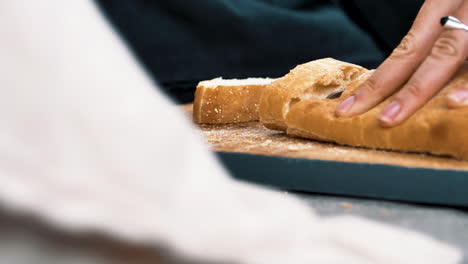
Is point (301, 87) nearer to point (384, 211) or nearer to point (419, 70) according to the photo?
point (419, 70)

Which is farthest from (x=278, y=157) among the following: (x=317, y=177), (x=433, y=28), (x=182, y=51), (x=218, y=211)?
(x=182, y=51)

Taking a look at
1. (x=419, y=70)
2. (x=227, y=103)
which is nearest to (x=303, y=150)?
(x=419, y=70)

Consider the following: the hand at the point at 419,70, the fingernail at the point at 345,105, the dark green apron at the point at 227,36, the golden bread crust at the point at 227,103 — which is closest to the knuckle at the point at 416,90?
the hand at the point at 419,70

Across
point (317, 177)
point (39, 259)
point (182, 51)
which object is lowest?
point (39, 259)

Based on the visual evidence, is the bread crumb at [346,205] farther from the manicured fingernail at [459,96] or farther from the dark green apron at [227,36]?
the dark green apron at [227,36]

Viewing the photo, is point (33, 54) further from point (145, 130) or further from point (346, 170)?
point (346, 170)

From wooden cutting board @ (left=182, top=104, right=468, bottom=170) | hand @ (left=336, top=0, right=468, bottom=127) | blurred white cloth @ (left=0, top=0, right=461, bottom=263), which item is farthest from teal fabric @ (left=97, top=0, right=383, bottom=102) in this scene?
blurred white cloth @ (left=0, top=0, right=461, bottom=263)

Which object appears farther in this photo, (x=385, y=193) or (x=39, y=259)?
(x=385, y=193)

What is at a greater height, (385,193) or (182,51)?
(182,51)
